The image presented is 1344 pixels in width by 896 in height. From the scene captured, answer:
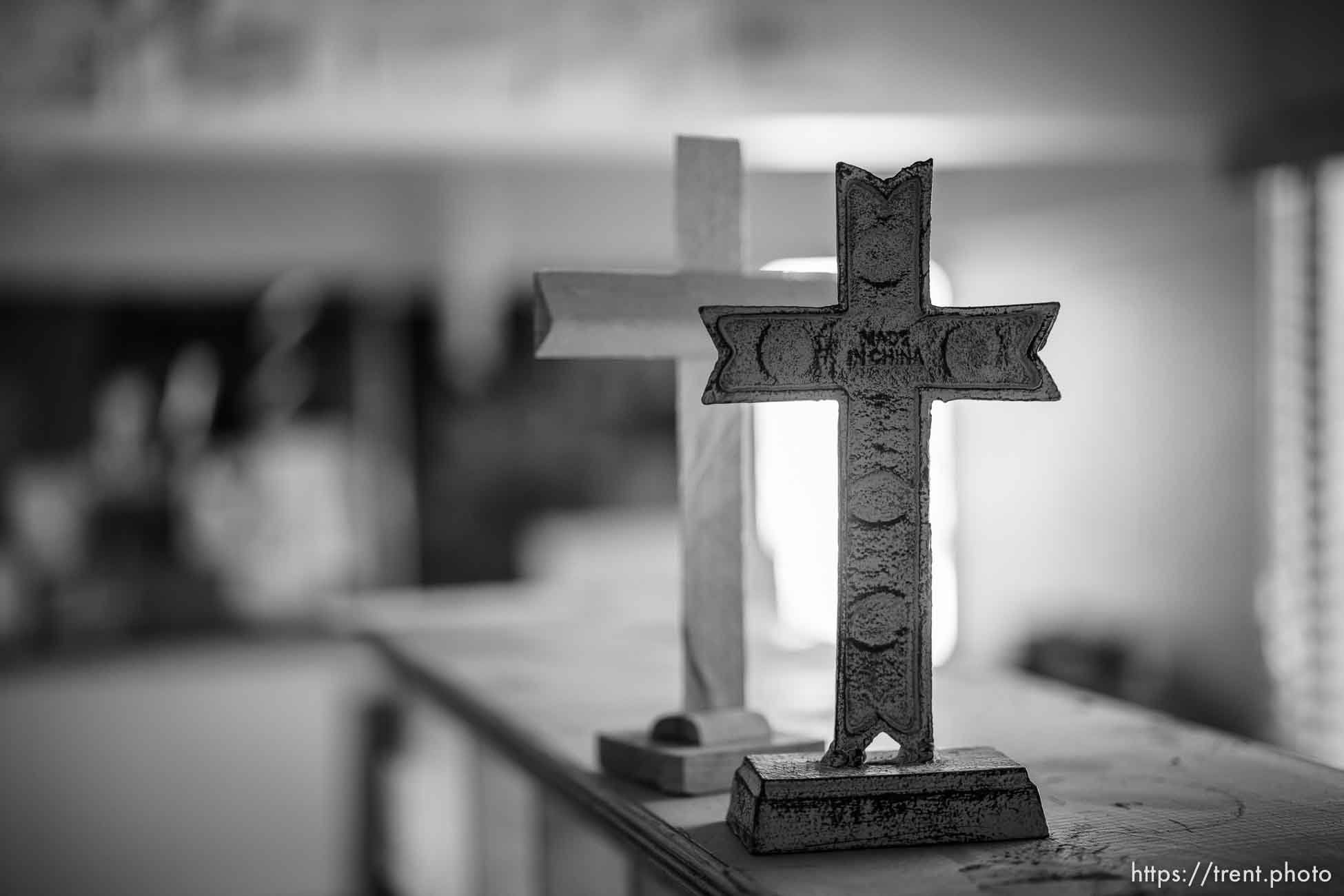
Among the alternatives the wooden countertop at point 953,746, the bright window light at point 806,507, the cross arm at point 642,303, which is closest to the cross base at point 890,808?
the wooden countertop at point 953,746

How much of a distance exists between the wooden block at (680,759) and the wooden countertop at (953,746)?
0.8 inches

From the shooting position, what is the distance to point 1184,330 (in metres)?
4.19

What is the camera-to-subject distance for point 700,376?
1.55 metres

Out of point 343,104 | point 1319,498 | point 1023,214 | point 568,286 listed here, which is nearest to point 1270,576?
point 1319,498

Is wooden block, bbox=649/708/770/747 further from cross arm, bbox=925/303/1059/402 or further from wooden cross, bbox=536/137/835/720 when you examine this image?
cross arm, bbox=925/303/1059/402

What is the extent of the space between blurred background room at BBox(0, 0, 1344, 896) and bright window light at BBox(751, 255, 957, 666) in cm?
2

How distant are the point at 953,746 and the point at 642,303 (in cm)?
54

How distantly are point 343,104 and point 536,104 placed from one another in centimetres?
51

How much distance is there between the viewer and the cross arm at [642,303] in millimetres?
1453

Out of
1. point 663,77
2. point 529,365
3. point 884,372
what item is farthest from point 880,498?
point 529,365

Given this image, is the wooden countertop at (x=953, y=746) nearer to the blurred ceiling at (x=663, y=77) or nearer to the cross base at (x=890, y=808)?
the cross base at (x=890, y=808)

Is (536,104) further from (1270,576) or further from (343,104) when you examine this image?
(1270,576)

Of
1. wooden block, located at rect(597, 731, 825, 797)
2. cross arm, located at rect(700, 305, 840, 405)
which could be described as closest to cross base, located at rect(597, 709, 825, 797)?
wooden block, located at rect(597, 731, 825, 797)

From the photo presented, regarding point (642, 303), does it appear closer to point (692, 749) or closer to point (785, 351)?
point (785, 351)
